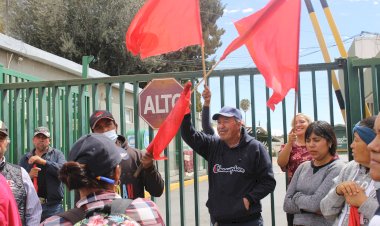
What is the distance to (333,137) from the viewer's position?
156 inches

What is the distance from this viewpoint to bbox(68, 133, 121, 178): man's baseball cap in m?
2.16

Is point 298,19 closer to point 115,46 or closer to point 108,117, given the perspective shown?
point 108,117

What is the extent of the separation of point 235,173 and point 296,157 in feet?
2.37

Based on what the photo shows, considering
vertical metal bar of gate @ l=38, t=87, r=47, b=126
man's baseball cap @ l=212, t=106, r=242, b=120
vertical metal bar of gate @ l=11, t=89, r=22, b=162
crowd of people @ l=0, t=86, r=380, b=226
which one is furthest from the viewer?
vertical metal bar of gate @ l=11, t=89, r=22, b=162

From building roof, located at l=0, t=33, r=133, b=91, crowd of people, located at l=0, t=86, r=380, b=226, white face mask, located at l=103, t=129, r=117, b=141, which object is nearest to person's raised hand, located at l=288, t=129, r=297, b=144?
crowd of people, located at l=0, t=86, r=380, b=226

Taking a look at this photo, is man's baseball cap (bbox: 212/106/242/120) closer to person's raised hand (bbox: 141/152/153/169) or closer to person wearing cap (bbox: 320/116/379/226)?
person's raised hand (bbox: 141/152/153/169)

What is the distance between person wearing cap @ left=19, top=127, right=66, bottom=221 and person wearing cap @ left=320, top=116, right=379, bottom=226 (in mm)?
3149

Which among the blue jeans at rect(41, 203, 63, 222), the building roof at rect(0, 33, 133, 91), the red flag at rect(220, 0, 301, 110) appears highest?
the building roof at rect(0, 33, 133, 91)

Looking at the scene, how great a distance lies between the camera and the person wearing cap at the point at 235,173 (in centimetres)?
407

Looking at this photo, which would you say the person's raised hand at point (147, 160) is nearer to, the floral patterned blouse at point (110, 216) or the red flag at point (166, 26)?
the red flag at point (166, 26)

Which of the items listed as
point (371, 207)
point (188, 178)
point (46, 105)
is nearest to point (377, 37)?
point (188, 178)

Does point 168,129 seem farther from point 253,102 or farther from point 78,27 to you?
point 78,27

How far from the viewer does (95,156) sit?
2.17 meters

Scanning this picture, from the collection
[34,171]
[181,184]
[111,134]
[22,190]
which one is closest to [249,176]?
[181,184]
